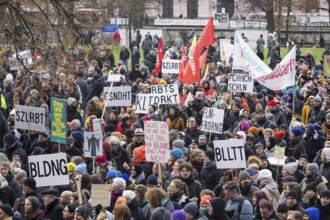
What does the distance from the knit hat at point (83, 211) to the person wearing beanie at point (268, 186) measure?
2.83 meters

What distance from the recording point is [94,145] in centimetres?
1634

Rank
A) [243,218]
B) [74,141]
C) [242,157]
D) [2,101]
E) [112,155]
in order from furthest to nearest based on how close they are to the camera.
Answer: [2,101] < [74,141] < [112,155] < [242,157] < [243,218]

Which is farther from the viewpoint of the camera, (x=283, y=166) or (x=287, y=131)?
(x=287, y=131)

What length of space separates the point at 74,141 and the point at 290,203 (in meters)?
6.17

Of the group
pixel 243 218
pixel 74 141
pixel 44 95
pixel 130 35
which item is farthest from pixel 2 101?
pixel 130 35

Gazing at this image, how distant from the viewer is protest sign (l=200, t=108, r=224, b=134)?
19.5 metres

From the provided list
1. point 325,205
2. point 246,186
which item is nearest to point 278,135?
point 246,186

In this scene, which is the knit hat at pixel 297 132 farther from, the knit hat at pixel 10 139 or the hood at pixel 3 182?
the hood at pixel 3 182

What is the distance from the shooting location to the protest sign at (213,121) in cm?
1955

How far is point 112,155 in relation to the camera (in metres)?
17.3

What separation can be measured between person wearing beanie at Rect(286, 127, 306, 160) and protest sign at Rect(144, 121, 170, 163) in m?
3.54

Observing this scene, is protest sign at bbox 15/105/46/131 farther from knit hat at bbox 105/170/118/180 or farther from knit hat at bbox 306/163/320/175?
knit hat at bbox 306/163/320/175

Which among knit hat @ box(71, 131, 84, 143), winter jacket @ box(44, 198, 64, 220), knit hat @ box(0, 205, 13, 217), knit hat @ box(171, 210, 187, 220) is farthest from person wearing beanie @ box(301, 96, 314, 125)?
knit hat @ box(0, 205, 13, 217)

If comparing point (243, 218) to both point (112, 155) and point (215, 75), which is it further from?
point (215, 75)
